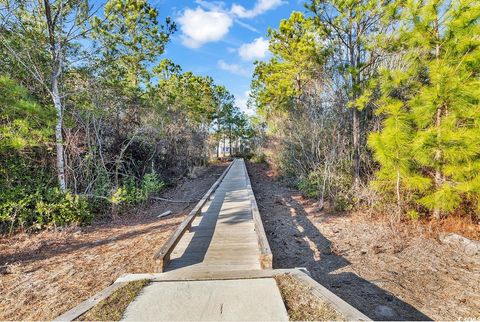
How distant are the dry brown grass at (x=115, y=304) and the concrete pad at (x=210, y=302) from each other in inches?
2.5

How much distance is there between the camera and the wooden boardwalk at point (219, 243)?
11.8ft

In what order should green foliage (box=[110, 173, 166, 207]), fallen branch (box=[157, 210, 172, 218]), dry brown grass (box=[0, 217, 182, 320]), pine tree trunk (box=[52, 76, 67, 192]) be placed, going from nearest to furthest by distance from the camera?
dry brown grass (box=[0, 217, 182, 320]) → pine tree trunk (box=[52, 76, 67, 192]) → fallen branch (box=[157, 210, 172, 218]) → green foliage (box=[110, 173, 166, 207])

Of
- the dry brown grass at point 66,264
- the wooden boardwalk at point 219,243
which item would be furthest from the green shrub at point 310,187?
the dry brown grass at point 66,264

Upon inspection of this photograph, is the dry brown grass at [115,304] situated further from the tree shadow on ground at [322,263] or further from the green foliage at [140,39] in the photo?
the green foliage at [140,39]

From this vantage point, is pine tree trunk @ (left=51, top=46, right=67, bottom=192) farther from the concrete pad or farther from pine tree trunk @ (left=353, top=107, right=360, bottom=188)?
pine tree trunk @ (left=353, top=107, right=360, bottom=188)

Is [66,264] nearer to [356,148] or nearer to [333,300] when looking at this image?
[333,300]

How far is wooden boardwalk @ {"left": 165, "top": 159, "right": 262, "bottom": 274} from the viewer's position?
11.8 feet

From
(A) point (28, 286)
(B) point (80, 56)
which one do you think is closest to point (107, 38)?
(B) point (80, 56)

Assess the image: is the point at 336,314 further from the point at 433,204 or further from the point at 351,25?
the point at 351,25

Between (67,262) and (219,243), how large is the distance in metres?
2.50

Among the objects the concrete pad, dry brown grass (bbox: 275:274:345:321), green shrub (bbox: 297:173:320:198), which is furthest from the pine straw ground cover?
green shrub (bbox: 297:173:320:198)

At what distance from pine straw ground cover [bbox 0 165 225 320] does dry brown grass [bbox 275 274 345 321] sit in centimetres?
211

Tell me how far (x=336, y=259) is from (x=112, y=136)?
8412mm

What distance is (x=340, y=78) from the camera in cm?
856
